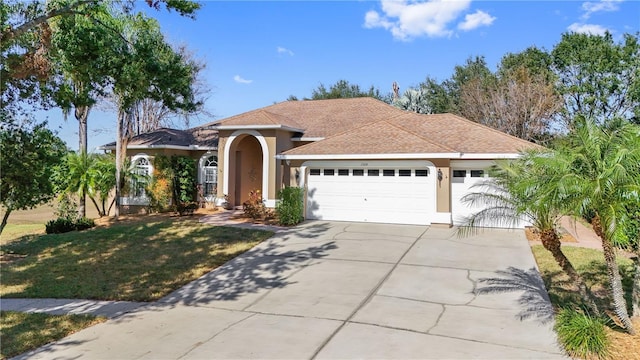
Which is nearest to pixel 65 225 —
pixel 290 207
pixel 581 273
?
pixel 290 207

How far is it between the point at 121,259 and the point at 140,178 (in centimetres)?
958

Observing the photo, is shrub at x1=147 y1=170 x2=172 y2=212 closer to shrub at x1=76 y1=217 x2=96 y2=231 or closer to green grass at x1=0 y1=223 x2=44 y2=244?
shrub at x1=76 y1=217 x2=96 y2=231

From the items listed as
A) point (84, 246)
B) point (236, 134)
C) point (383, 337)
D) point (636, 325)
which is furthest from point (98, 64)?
point (636, 325)

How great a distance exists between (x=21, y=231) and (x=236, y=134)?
33.2ft

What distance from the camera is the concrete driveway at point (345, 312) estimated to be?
5.66m

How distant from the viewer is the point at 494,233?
46.3 feet

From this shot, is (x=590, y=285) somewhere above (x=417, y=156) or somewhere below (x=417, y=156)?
below

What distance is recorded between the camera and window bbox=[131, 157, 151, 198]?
19953 mm

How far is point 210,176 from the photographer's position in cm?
2095

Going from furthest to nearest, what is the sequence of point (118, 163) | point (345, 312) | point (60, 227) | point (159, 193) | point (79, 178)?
point (118, 163), point (159, 193), point (79, 178), point (60, 227), point (345, 312)

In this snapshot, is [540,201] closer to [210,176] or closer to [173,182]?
[173,182]

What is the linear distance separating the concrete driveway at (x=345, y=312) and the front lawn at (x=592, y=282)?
334mm

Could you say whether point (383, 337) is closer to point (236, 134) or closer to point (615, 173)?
point (615, 173)

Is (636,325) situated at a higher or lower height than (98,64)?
lower
